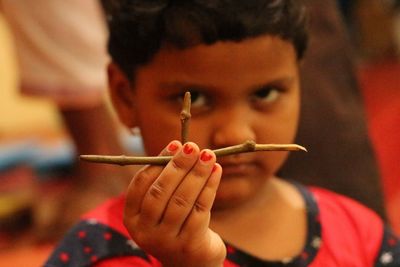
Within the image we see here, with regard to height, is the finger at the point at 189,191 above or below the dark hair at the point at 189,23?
below

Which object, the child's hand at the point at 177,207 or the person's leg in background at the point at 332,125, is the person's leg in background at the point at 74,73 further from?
the child's hand at the point at 177,207

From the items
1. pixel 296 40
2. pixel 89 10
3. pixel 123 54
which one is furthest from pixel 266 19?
pixel 89 10

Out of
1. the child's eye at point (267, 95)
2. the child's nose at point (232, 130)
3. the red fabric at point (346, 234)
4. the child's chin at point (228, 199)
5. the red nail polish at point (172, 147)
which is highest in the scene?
the red nail polish at point (172, 147)

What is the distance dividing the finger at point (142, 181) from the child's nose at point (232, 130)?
15 centimetres

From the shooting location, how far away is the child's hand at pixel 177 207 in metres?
0.51

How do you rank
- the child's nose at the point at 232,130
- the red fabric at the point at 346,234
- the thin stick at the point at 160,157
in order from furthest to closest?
the red fabric at the point at 346,234 < the child's nose at the point at 232,130 < the thin stick at the point at 160,157

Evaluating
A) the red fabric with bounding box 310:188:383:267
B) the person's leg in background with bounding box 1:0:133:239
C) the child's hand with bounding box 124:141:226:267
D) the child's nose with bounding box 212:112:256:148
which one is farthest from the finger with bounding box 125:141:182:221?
the person's leg in background with bounding box 1:0:133:239

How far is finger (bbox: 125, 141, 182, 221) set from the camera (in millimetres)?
519

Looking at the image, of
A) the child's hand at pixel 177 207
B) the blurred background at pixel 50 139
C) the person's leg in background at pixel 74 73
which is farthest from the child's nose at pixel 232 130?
the person's leg in background at pixel 74 73

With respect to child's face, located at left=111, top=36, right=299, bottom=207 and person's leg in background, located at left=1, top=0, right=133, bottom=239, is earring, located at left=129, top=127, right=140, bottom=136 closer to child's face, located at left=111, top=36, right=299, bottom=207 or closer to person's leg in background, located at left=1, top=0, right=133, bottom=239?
child's face, located at left=111, top=36, right=299, bottom=207

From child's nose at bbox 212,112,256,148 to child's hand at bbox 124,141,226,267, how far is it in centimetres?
12

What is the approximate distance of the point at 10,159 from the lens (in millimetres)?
2105

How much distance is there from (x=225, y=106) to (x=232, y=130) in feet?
0.10

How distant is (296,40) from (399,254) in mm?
290
